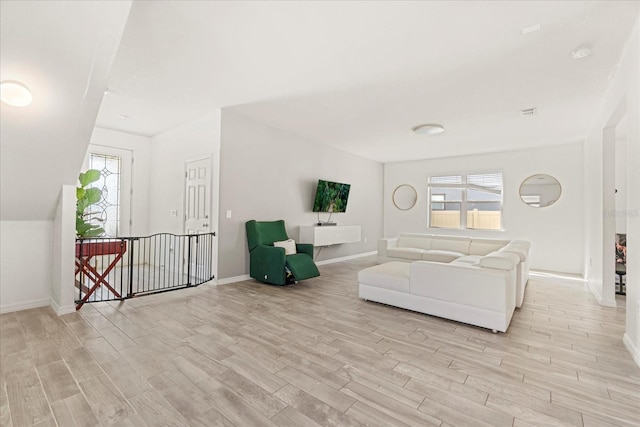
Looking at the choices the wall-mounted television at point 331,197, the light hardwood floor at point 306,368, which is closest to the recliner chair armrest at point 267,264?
the light hardwood floor at point 306,368

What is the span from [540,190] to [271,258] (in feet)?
20.5

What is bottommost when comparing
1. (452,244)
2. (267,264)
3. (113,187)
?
(267,264)

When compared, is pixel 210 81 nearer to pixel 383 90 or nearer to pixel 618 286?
pixel 383 90

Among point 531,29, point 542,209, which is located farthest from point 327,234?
point 542,209

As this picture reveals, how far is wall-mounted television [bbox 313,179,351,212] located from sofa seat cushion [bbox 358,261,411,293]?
2729 millimetres

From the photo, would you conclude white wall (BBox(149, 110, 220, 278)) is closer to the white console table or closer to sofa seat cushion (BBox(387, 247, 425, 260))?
the white console table

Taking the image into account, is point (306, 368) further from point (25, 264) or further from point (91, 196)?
point (91, 196)

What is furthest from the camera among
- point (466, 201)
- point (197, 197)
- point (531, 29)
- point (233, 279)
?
point (466, 201)

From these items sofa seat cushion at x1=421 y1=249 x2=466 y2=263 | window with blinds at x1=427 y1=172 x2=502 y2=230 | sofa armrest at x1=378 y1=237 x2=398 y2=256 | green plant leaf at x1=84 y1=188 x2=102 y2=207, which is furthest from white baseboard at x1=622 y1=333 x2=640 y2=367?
green plant leaf at x1=84 y1=188 x2=102 y2=207

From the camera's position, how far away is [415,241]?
6523 mm

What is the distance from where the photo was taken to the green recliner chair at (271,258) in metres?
4.47

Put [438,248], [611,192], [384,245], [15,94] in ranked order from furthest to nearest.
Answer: [384,245] → [438,248] → [611,192] → [15,94]

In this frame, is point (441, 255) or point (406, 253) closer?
point (441, 255)

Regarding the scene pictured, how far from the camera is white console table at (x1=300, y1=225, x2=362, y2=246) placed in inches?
234
